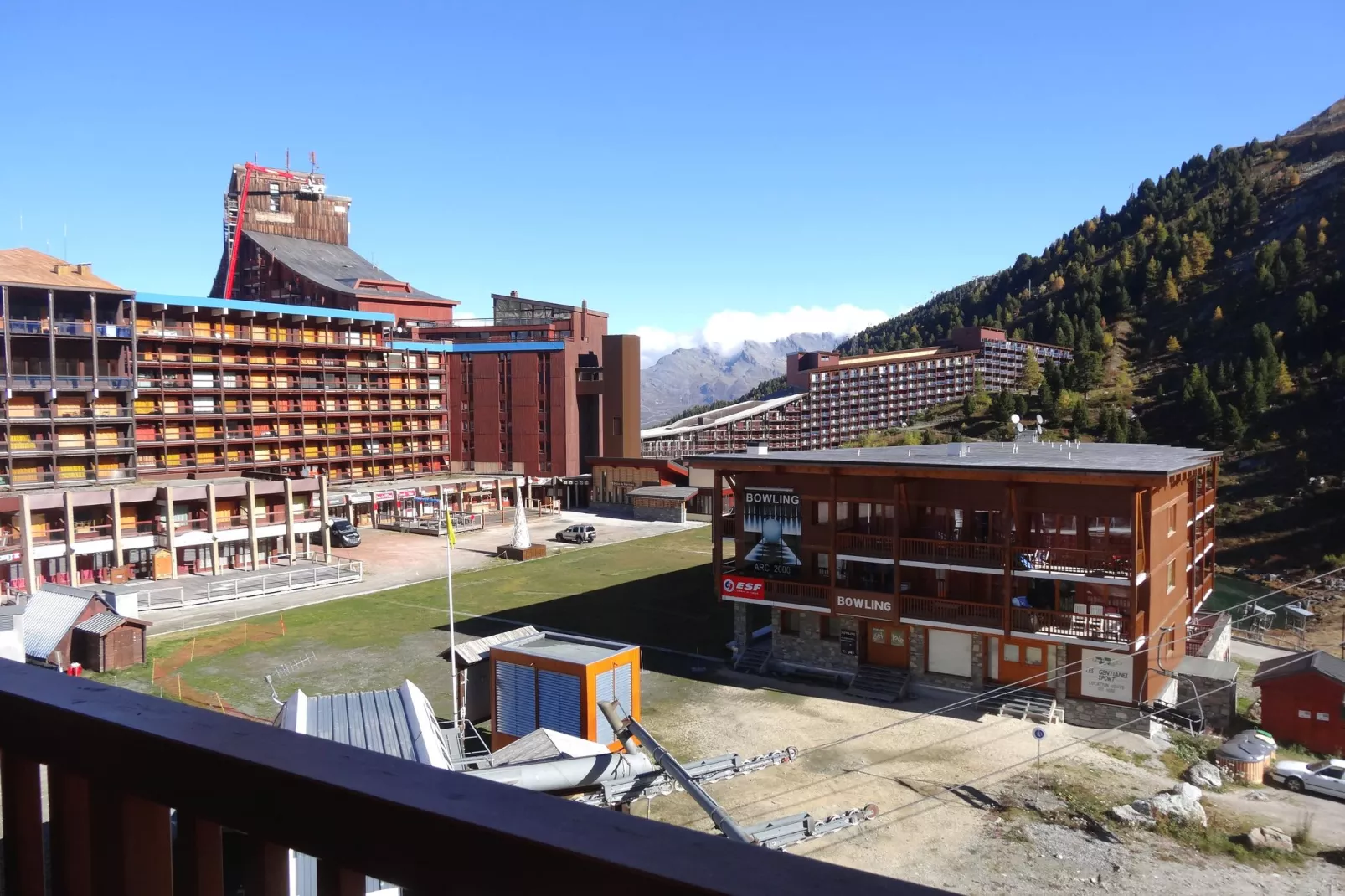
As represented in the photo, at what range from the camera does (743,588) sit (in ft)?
97.7

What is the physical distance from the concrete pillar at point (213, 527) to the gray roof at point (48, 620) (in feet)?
48.4

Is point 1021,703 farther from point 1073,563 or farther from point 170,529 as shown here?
point 170,529

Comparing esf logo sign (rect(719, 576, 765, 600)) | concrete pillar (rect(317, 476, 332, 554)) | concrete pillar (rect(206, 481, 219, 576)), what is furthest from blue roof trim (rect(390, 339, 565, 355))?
esf logo sign (rect(719, 576, 765, 600))

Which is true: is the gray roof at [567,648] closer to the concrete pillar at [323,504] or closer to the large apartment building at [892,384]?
the concrete pillar at [323,504]

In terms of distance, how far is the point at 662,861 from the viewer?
4.62ft

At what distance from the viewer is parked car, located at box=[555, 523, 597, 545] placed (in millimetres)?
55781

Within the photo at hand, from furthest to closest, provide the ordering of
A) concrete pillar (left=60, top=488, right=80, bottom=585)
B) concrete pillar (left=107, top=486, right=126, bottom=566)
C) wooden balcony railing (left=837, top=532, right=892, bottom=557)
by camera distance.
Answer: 1. concrete pillar (left=107, top=486, right=126, bottom=566)
2. concrete pillar (left=60, top=488, right=80, bottom=585)
3. wooden balcony railing (left=837, top=532, right=892, bottom=557)

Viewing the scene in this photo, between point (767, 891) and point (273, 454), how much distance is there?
2719 inches

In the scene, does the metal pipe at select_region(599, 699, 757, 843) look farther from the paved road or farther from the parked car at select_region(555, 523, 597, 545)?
the parked car at select_region(555, 523, 597, 545)

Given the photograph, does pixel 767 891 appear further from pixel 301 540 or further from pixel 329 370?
pixel 329 370

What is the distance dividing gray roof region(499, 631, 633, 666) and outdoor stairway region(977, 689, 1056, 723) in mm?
11360

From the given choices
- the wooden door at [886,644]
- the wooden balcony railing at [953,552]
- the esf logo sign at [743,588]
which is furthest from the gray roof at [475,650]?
the wooden balcony railing at [953,552]

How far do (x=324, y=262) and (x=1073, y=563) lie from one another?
8269cm

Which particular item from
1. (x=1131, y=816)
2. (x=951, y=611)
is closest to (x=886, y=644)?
(x=951, y=611)
